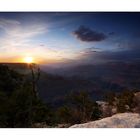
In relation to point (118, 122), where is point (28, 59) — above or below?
above

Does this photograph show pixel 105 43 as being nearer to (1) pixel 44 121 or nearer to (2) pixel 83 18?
(2) pixel 83 18

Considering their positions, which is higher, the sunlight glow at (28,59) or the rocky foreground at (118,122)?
the sunlight glow at (28,59)

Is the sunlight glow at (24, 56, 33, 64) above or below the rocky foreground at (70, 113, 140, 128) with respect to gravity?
above

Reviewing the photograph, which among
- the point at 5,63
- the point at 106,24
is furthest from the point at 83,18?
the point at 5,63
